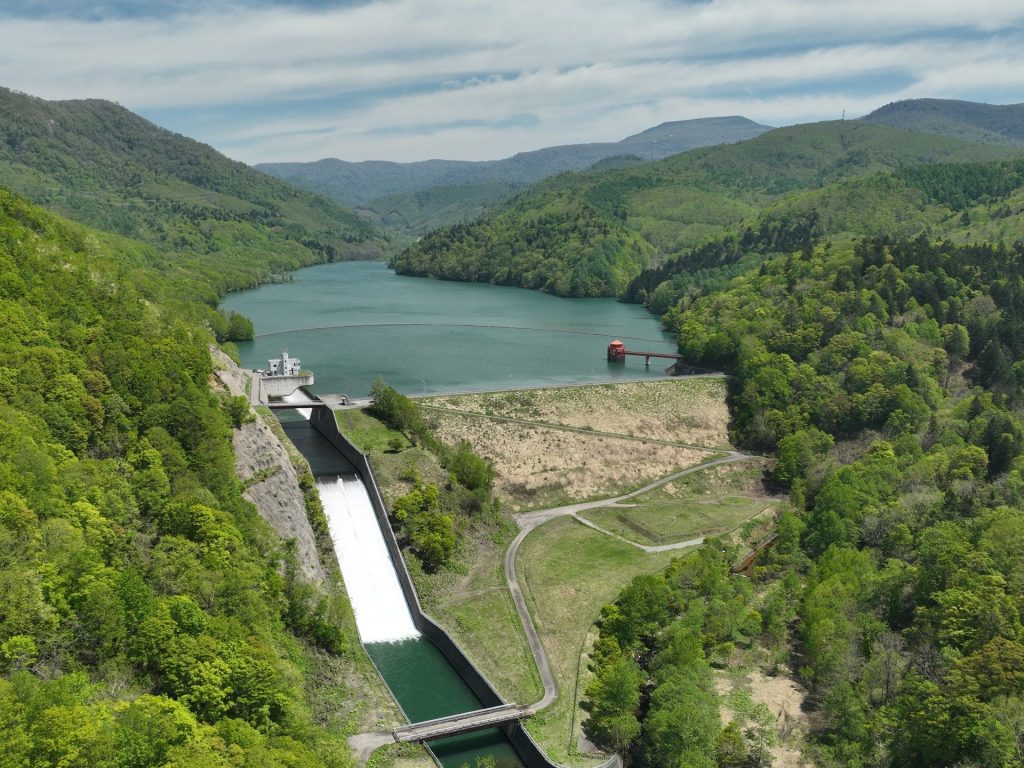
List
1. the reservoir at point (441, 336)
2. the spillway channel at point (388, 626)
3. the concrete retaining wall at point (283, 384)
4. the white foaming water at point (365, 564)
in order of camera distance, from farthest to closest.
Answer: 1. the reservoir at point (441, 336)
2. the concrete retaining wall at point (283, 384)
3. the white foaming water at point (365, 564)
4. the spillway channel at point (388, 626)

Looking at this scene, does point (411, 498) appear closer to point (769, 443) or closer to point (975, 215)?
point (769, 443)

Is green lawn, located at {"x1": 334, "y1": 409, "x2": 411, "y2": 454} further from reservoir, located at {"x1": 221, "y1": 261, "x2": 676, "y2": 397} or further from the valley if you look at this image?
reservoir, located at {"x1": 221, "y1": 261, "x2": 676, "y2": 397}

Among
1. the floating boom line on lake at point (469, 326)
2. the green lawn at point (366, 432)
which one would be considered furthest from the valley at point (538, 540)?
the floating boom line on lake at point (469, 326)

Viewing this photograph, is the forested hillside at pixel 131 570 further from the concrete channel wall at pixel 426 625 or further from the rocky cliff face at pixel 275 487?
the concrete channel wall at pixel 426 625

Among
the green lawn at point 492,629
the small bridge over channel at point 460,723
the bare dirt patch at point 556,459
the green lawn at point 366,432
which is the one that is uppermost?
the green lawn at point 366,432

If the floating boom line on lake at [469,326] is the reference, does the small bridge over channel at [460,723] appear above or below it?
below

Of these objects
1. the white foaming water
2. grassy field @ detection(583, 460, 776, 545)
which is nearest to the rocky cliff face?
the white foaming water

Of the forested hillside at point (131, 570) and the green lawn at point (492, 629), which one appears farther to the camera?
the green lawn at point (492, 629)

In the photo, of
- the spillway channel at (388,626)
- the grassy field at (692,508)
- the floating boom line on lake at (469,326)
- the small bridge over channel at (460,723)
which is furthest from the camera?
the floating boom line on lake at (469,326)
